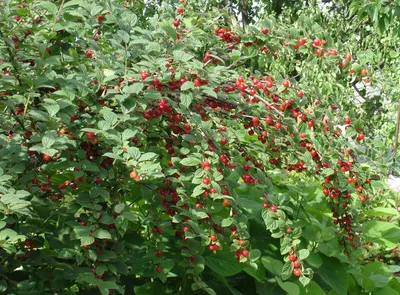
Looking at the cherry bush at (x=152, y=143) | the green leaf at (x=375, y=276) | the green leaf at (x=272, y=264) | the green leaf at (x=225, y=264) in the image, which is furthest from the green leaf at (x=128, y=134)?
the green leaf at (x=375, y=276)

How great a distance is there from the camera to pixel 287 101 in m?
2.16

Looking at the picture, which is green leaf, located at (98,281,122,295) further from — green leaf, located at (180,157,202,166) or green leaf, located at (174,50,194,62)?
green leaf, located at (174,50,194,62)

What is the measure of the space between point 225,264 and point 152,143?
0.55 meters

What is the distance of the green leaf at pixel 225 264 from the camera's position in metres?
2.48

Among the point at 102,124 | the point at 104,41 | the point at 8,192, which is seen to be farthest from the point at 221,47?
the point at 8,192

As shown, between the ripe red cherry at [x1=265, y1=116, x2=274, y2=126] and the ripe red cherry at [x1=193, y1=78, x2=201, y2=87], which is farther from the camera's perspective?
the ripe red cherry at [x1=265, y1=116, x2=274, y2=126]

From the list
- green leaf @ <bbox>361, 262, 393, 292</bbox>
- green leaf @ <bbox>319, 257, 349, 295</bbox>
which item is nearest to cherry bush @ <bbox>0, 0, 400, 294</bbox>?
green leaf @ <bbox>319, 257, 349, 295</bbox>

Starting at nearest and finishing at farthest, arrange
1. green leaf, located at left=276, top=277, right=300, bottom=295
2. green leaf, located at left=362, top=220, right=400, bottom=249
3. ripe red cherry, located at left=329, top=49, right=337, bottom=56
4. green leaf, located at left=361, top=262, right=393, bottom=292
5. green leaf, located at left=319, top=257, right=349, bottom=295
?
ripe red cherry, located at left=329, top=49, right=337, bottom=56 → green leaf, located at left=276, top=277, right=300, bottom=295 → green leaf, located at left=319, top=257, right=349, bottom=295 → green leaf, located at left=361, top=262, right=393, bottom=292 → green leaf, located at left=362, top=220, right=400, bottom=249

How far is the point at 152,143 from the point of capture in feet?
7.68

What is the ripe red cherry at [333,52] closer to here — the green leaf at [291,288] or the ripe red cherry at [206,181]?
the ripe red cherry at [206,181]

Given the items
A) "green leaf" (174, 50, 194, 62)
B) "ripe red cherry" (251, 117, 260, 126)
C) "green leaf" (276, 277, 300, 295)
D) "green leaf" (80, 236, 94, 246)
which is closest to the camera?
"green leaf" (80, 236, 94, 246)

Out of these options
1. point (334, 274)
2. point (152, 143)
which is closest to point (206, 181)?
point (152, 143)

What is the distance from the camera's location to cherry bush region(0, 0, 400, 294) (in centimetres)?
197

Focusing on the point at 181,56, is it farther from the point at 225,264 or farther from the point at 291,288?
the point at 291,288
